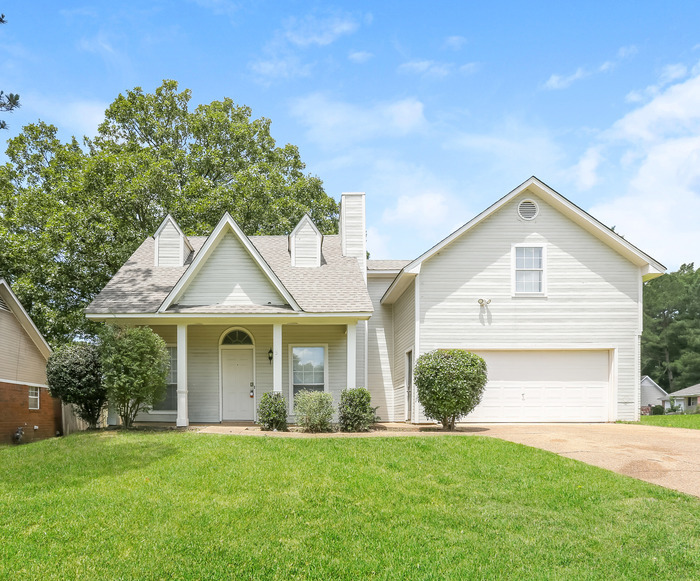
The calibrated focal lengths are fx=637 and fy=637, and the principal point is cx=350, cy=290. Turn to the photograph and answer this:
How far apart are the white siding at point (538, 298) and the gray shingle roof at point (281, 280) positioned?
2.23 metres

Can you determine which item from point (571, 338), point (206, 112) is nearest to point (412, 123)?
point (571, 338)

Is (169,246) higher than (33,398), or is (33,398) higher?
(169,246)

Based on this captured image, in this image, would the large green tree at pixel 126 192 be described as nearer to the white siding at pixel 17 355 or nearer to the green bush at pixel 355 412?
the white siding at pixel 17 355

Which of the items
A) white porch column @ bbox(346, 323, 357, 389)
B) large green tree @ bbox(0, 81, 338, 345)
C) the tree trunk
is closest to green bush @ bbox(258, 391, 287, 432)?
white porch column @ bbox(346, 323, 357, 389)

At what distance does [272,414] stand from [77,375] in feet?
15.6

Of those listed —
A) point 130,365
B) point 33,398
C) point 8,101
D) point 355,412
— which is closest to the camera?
point 8,101

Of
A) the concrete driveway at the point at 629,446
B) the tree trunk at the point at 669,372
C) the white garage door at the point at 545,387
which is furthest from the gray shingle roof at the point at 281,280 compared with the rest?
the tree trunk at the point at 669,372

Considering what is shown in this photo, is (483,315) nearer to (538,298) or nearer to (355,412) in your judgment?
(538,298)

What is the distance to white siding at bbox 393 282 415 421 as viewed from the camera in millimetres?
18423

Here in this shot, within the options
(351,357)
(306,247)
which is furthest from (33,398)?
(351,357)

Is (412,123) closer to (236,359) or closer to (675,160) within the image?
(236,359)

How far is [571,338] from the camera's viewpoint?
693 inches

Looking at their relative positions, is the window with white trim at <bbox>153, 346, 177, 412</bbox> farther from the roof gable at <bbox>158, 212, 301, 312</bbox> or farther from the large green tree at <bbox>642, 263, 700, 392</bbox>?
the large green tree at <bbox>642, 263, 700, 392</bbox>

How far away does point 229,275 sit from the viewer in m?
16.9
